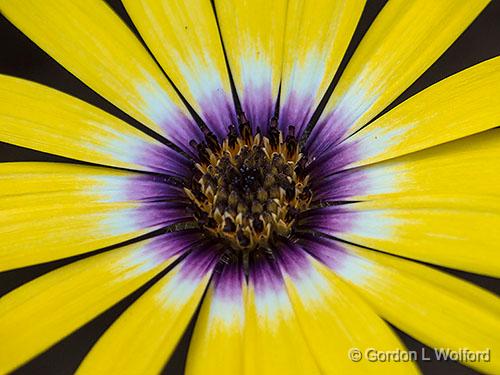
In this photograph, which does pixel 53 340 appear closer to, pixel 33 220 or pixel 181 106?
pixel 33 220

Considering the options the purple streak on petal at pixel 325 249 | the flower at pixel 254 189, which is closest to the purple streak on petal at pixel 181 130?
the flower at pixel 254 189

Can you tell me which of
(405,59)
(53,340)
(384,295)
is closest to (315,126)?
(405,59)

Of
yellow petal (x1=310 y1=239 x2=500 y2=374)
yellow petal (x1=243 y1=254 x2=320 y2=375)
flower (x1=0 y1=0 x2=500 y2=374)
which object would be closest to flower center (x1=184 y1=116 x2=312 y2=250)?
flower (x1=0 y1=0 x2=500 y2=374)

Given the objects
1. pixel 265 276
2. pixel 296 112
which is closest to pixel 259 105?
pixel 296 112

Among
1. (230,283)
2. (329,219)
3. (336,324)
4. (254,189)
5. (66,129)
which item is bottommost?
(336,324)

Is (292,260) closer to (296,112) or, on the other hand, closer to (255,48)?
(296,112)

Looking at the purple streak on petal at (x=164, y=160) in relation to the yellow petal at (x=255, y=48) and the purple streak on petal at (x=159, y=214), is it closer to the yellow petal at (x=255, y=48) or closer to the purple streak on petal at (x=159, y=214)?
the purple streak on petal at (x=159, y=214)

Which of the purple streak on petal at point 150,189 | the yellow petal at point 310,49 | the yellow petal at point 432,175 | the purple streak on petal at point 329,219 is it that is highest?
the yellow petal at point 310,49
